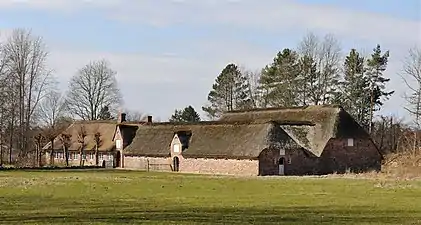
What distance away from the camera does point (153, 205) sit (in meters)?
27.4

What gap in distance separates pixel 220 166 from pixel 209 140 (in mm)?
5109

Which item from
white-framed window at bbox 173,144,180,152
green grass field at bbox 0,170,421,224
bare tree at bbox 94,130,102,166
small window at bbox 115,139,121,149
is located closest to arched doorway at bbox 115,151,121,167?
small window at bbox 115,139,121,149

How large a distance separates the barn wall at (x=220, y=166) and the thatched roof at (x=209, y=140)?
1.58ft

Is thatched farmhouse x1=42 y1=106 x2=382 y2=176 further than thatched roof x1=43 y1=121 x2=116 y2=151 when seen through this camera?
No

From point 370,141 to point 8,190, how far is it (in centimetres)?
4297

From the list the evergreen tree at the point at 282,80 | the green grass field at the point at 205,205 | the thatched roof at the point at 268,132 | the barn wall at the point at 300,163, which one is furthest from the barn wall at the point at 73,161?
the green grass field at the point at 205,205

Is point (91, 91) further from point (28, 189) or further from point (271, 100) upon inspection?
point (28, 189)

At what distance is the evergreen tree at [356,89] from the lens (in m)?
87.9

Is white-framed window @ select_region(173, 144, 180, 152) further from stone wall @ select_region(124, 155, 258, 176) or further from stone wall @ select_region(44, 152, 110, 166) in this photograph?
stone wall @ select_region(44, 152, 110, 166)

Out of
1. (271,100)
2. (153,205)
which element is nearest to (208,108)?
(271,100)

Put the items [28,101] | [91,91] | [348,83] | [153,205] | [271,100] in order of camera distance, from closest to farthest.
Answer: [153,205] → [28,101] → [348,83] → [271,100] → [91,91]

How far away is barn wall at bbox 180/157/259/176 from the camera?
66.1 metres

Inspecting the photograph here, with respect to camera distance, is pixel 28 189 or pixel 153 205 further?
pixel 28 189

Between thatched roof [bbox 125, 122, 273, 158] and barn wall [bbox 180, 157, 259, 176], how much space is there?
0.48m
